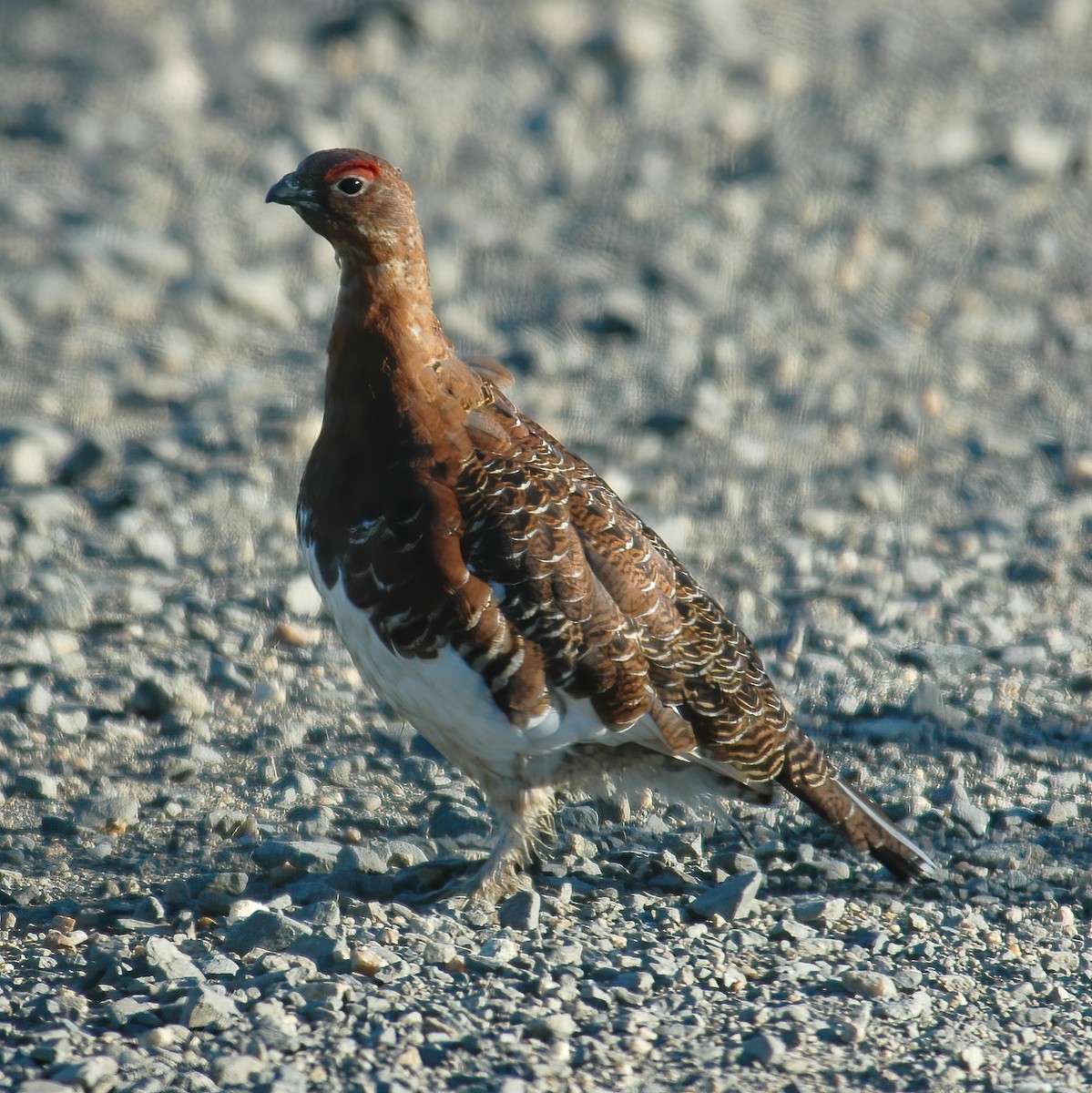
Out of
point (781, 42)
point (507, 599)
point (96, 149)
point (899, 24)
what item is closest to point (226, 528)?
point (507, 599)

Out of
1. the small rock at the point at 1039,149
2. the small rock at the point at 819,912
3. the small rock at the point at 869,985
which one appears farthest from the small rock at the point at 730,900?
the small rock at the point at 1039,149

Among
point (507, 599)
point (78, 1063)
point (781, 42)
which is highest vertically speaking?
point (781, 42)

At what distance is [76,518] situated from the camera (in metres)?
7.86

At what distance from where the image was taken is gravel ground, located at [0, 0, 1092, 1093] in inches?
181

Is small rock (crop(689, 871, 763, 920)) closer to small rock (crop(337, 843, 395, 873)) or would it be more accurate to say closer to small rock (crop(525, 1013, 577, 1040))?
small rock (crop(525, 1013, 577, 1040))

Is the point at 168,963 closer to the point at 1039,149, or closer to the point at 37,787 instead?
the point at 37,787

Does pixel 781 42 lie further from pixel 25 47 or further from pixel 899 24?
pixel 25 47

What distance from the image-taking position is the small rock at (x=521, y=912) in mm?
5020

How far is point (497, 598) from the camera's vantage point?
4.94 m

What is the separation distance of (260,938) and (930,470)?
209 inches

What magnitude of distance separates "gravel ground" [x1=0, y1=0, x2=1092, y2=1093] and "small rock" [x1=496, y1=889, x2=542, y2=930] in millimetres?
17

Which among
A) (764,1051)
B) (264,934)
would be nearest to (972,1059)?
(764,1051)

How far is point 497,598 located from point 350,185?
1.39m

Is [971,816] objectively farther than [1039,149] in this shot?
No
